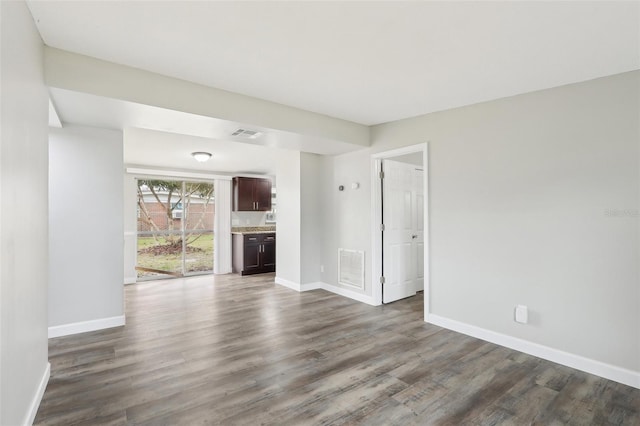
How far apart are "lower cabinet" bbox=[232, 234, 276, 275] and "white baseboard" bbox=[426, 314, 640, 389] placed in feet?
14.1

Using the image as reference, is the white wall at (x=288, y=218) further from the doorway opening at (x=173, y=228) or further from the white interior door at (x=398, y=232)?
the doorway opening at (x=173, y=228)

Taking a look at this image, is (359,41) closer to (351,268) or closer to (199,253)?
(351,268)

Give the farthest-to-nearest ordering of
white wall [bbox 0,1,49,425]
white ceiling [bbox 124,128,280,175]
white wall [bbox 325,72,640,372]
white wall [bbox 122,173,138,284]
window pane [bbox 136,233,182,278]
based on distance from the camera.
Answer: window pane [bbox 136,233,182,278] < white wall [bbox 122,173,138,284] < white ceiling [bbox 124,128,280,175] < white wall [bbox 325,72,640,372] < white wall [bbox 0,1,49,425]

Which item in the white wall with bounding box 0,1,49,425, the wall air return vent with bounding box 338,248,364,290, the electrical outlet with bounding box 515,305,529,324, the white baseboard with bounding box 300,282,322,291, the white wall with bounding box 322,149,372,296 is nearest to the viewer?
the white wall with bounding box 0,1,49,425

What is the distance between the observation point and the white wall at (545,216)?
101 inches

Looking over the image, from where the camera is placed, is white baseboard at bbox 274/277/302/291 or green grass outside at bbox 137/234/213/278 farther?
green grass outside at bbox 137/234/213/278

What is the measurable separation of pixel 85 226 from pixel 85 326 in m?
1.09

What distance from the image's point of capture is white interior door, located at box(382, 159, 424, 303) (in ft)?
15.2

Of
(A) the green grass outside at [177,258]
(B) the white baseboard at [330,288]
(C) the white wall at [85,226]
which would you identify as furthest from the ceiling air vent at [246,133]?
(A) the green grass outside at [177,258]

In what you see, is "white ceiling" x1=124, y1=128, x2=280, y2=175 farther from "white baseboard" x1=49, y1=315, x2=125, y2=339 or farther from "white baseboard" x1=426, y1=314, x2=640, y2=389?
"white baseboard" x1=426, y1=314, x2=640, y2=389

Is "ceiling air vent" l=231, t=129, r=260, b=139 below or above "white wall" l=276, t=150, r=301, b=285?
above

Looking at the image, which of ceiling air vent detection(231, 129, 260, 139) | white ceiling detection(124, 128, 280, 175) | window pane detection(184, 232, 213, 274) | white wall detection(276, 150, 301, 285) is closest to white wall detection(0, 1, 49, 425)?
ceiling air vent detection(231, 129, 260, 139)

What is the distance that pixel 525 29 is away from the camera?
81.4 inches

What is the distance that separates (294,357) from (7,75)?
271cm
